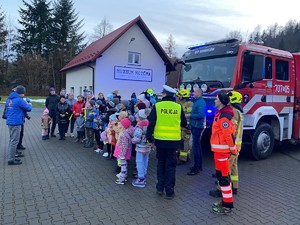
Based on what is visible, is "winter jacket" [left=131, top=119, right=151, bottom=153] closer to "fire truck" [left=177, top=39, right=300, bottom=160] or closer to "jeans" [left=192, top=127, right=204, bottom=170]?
"jeans" [left=192, top=127, right=204, bottom=170]

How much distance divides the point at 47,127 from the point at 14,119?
346cm

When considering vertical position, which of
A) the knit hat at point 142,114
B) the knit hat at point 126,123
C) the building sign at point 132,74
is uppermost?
the building sign at point 132,74

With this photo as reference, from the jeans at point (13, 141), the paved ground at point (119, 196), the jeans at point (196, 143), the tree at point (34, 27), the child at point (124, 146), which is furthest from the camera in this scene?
the tree at point (34, 27)

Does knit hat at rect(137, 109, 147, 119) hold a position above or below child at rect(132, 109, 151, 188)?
above

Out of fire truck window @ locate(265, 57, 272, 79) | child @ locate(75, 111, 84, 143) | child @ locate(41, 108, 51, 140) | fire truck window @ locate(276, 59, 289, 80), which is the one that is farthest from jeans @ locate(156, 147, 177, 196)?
child @ locate(41, 108, 51, 140)

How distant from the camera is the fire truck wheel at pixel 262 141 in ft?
24.0

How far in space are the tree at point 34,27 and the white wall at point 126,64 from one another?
2803 centimetres

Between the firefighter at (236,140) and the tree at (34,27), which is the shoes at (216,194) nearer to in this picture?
the firefighter at (236,140)

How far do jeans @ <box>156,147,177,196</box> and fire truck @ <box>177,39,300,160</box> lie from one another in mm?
2357

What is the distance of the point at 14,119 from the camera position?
6.61m

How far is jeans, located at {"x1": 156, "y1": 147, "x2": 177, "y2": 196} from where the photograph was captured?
481cm

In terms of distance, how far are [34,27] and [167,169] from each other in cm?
4635

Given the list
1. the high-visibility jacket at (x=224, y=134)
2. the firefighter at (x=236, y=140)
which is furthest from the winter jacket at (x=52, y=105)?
the high-visibility jacket at (x=224, y=134)

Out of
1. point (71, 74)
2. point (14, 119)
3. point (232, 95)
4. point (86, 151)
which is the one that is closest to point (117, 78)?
point (71, 74)
